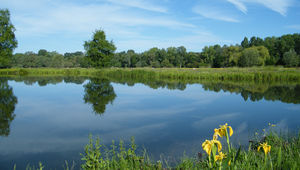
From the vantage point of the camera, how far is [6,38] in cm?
3444

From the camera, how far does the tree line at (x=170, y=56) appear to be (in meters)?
31.3

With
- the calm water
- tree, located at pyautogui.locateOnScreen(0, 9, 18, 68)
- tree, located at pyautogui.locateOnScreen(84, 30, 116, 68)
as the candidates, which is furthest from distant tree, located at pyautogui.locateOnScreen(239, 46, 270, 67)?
tree, located at pyautogui.locateOnScreen(0, 9, 18, 68)

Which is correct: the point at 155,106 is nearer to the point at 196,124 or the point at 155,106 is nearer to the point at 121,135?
the point at 196,124

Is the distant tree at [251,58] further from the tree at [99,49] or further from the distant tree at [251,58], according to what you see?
the tree at [99,49]

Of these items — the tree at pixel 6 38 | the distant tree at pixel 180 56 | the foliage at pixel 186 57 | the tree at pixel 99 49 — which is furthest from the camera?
the distant tree at pixel 180 56

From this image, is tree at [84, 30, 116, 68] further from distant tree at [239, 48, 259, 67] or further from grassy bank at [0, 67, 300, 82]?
distant tree at [239, 48, 259, 67]

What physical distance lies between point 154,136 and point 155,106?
374 cm

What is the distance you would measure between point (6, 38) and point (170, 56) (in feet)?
129

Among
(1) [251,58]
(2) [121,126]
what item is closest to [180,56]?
(1) [251,58]

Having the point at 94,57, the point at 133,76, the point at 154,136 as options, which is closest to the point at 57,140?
the point at 154,136

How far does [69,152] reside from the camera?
3.96 metres

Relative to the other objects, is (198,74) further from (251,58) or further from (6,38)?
(6,38)

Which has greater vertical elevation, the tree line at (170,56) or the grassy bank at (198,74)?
the tree line at (170,56)

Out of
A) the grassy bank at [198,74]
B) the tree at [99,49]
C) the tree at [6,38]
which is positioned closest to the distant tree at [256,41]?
the grassy bank at [198,74]
